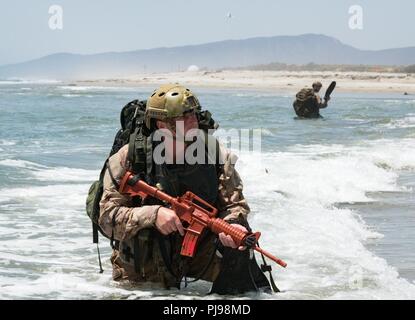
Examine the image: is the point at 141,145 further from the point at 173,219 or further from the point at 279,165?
the point at 279,165

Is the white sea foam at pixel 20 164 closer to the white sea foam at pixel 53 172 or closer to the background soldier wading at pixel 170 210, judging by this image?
the white sea foam at pixel 53 172

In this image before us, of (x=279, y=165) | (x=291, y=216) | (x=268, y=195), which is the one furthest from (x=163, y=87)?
(x=279, y=165)

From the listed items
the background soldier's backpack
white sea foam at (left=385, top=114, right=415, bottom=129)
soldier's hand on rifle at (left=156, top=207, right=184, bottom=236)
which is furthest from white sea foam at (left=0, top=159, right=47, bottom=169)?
the background soldier's backpack

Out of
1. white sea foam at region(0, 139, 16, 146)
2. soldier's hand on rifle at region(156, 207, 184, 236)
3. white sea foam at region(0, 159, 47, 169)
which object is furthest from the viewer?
white sea foam at region(0, 139, 16, 146)

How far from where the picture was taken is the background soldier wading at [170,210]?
495 centimetres

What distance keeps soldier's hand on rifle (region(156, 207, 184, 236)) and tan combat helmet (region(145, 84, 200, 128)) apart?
0.59 meters

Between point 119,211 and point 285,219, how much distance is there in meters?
3.75

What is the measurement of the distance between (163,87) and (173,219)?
0.86 meters

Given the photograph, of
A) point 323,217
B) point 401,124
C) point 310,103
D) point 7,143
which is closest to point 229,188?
point 323,217

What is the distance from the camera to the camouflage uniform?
16.3ft

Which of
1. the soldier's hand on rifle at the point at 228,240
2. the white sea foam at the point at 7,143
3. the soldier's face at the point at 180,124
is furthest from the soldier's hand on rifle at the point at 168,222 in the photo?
the white sea foam at the point at 7,143

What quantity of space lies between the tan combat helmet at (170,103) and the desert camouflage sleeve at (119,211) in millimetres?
308

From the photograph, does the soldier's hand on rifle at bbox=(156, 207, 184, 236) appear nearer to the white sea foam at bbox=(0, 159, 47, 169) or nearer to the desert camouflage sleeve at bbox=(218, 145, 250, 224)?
the desert camouflage sleeve at bbox=(218, 145, 250, 224)
